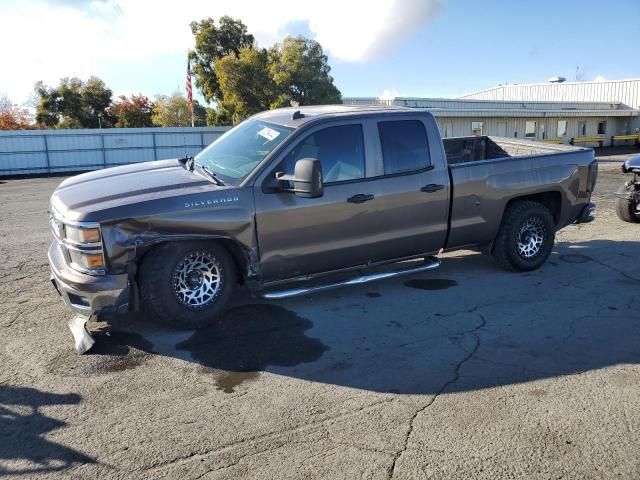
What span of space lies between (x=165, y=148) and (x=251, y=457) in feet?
93.7

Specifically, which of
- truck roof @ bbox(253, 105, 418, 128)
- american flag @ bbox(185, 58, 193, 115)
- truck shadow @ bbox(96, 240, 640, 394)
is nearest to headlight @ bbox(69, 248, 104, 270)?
truck shadow @ bbox(96, 240, 640, 394)

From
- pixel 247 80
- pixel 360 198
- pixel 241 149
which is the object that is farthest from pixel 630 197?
pixel 247 80

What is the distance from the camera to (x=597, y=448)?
318 centimetres

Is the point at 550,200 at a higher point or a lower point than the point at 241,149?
lower

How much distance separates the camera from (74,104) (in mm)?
42938

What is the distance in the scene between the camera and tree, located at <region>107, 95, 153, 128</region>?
46062 millimetres

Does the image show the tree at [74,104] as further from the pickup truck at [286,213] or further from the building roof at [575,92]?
the pickup truck at [286,213]

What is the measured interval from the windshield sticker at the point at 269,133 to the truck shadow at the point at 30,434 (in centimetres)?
296

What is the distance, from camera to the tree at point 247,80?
1186 inches

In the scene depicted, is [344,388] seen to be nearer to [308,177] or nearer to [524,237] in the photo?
[308,177]

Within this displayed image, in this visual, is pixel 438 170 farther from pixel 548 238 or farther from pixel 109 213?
pixel 109 213

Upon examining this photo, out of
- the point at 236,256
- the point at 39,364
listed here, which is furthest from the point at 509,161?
the point at 39,364

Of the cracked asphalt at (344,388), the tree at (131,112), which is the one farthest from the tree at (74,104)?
the cracked asphalt at (344,388)

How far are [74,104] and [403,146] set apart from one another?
43.9m
